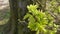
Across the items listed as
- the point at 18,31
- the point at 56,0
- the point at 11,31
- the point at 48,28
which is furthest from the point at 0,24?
the point at 48,28

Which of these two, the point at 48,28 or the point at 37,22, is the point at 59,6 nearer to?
the point at 48,28

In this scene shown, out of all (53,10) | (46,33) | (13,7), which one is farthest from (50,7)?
(13,7)

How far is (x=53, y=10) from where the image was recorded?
259cm

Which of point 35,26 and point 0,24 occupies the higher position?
point 35,26

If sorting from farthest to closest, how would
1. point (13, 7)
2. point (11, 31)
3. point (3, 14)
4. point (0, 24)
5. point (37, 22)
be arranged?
1. point (3, 14)
2. point (0, 24)
3. point (11, 31)
4. point (13, 7)
5. point (37, 22)

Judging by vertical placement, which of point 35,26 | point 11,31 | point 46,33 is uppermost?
point 35,26

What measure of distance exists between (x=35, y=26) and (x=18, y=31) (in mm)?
1869

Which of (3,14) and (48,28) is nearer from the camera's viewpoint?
(48,28)

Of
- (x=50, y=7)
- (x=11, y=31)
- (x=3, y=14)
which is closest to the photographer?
(x=50, y=7)

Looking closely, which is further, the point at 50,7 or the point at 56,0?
the point at 56,0

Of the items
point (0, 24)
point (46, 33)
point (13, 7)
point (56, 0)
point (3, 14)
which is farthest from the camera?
point (3, 14)

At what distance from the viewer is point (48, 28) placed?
2.06 metres

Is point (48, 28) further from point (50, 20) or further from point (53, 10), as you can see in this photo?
point (53, 10)

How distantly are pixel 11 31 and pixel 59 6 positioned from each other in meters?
1.86
